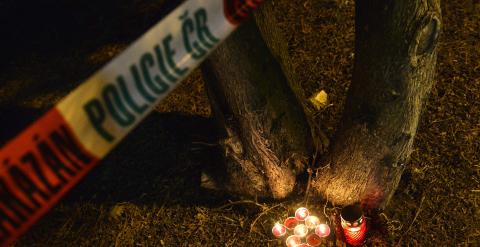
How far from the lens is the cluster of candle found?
3363 millimetres

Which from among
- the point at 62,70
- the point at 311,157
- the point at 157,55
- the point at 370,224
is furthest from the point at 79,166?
the point at 62,70

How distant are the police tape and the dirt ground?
0.86 meters

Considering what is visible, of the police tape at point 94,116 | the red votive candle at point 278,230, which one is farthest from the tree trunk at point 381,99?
the police tape at point 94,116

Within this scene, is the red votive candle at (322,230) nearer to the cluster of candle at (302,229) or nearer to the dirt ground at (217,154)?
the cluster of candle at (302,229)

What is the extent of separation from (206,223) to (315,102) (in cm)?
168

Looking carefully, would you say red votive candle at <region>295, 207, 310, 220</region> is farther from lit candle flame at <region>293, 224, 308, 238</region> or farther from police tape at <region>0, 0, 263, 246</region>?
police tape at <region>0, 0, 263, 246</region>

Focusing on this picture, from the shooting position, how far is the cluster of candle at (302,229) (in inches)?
132

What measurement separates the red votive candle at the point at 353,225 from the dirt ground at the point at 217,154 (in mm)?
184

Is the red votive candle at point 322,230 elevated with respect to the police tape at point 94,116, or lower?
lower

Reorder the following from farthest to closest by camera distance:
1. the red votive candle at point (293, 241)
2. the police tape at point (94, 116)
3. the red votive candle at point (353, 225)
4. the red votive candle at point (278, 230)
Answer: the red votive candle at point (278, 230)
the red votive candle at point (293, 241)
the red votive candle at point (353, 225)
the police tape at point (94, 116)

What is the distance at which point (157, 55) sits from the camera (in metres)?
1.84

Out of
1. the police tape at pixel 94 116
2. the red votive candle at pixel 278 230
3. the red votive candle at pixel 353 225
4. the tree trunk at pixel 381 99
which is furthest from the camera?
the red votive candle at pixel 278 230

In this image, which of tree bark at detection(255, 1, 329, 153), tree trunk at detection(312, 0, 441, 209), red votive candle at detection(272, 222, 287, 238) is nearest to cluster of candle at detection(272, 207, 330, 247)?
red votive candle at detection(272, 222, 287, 238)

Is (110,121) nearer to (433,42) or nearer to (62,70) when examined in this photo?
(433,42)
